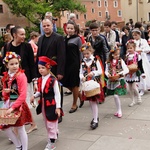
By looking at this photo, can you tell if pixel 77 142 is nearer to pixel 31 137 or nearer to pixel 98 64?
pixel 31 137

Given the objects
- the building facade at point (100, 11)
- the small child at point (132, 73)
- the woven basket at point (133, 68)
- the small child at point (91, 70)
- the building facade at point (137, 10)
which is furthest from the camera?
the building facade at point (100, 11)

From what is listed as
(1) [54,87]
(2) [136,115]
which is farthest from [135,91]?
(1) [54,87]

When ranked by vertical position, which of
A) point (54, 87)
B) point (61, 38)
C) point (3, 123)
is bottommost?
point (3, 123)

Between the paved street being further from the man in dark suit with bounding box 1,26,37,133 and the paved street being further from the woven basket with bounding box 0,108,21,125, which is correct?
the woven basket with bounding box 0,108,21,125

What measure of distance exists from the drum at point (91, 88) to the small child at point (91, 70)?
14cm

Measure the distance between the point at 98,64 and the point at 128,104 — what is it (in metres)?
1.74

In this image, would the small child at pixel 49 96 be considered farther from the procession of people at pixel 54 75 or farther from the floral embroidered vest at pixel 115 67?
the floral embroidered vest at pixel 115 67

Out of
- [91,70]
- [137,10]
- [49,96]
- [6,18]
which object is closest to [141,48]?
[91,70]

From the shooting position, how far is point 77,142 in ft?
14.9

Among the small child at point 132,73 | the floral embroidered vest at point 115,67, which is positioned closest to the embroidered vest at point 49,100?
the floral embroidered vest at point 115,67

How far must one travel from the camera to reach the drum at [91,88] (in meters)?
4.96

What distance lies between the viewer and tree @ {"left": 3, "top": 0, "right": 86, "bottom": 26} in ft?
99.5

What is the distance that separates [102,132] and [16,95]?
1639 millimetres

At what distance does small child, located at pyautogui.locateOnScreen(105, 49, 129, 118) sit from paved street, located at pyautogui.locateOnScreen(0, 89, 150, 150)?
398mm
